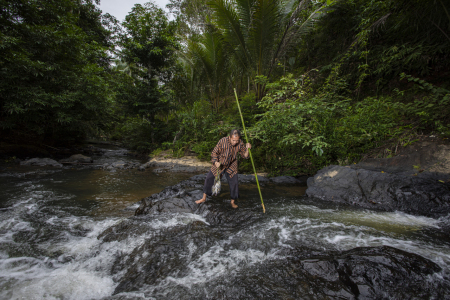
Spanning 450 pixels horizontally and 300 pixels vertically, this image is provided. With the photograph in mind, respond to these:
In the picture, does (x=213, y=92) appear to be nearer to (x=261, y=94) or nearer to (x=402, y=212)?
(x=261, y=94)

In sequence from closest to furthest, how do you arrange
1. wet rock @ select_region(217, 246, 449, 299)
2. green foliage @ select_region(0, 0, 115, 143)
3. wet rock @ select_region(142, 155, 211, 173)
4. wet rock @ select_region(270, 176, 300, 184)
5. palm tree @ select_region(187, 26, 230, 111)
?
wet rock @ select_region(217, 246, 449, 299), wet rock @ select_region(270, 176, 300, 184), green foliage @ select_region(0, 0, 115, 143), wet rock @ select_region(142, 155, 211, 173), palm tree @ select_region(187, 26, 230, 111)

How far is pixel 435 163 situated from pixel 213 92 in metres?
10.5

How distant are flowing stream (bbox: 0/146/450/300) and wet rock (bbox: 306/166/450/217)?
0.26 metres

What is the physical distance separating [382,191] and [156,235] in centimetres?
439

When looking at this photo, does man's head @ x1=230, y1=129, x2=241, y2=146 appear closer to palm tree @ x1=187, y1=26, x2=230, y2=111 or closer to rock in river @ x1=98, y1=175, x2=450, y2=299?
rock in river @ x1=98, y1=175, x2=450, y2=299

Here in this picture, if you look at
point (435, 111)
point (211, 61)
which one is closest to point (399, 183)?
point (435, 111)

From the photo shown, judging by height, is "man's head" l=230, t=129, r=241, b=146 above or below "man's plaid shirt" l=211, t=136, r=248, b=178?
above

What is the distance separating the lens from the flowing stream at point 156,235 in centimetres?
195

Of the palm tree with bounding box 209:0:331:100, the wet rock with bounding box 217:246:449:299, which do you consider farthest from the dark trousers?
the palm tree with bounding box 209:0:331:100

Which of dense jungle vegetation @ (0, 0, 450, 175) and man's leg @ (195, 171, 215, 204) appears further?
dense jungle vegetation @ (0, 0, 450, 175)

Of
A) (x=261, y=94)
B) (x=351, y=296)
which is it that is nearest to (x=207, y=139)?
(x=261, y=94)

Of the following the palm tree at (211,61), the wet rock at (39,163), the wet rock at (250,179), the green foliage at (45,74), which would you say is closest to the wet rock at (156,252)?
the wet rock at (250,179)

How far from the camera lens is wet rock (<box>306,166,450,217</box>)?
11.2 feet

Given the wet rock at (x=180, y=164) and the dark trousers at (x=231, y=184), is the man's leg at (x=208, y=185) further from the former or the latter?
the wet rock at (x=180, y=164)
